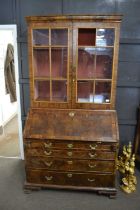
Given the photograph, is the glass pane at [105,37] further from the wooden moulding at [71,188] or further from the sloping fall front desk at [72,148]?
the wooden moulding at [71,188]

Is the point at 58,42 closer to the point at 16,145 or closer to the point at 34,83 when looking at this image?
the point at 34,83

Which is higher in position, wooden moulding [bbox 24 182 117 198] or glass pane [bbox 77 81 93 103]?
glass pane [bbox 77 81 93 103]

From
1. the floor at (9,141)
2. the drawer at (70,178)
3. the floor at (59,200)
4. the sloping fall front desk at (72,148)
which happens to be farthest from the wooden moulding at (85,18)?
the floor at (9,141)

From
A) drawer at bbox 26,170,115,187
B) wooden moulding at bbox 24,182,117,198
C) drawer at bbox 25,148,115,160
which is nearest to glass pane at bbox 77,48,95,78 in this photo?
drawer at bbox 25,148,115,160

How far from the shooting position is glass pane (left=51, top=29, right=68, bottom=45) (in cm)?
210

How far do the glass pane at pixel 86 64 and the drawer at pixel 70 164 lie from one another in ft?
3.22

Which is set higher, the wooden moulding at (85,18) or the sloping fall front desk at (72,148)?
the wooden moulding at (85,18)

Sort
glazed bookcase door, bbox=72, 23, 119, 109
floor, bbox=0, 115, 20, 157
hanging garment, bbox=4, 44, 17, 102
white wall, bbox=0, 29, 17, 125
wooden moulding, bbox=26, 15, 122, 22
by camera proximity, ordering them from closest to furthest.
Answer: wooden moulding, bbox=26, 15, 122, 22, glazed bookcase door, bbox=72, 23, 119, 109, floor, bbox=0, 115, 20, 157, white wall, bbox=0, 29, 17, 125, hanging garment, bbox=4, 44, 17, 102

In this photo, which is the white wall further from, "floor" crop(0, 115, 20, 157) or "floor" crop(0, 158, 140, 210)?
"floor" crop(0, 158, 140, 210)

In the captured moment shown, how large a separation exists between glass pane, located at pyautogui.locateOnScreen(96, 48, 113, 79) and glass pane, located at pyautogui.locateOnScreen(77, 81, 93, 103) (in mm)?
153

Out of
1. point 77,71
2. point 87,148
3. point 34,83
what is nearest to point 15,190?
point 87,148

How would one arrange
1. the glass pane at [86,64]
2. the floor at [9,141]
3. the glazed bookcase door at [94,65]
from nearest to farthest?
the glazed bookcase door at [94,65], the glass pane at [86,64], the floor at [9,141]

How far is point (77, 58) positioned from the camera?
214cm

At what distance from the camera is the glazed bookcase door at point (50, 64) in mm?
2107
